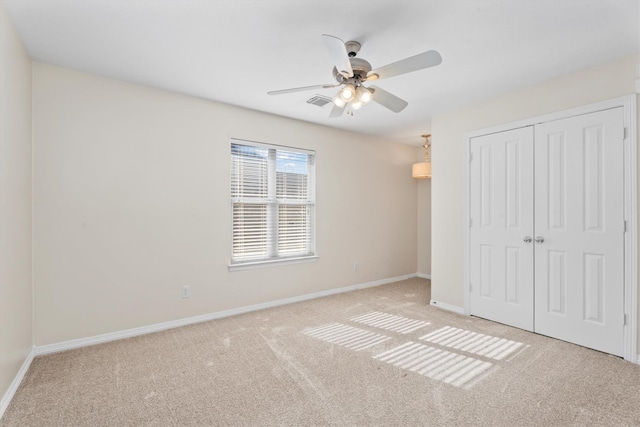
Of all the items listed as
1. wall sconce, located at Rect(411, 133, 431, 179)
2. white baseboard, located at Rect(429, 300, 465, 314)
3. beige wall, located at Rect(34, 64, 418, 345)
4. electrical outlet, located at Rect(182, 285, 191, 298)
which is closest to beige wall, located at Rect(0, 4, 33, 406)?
beige wall, located at Rect(34, 64, 418, 345)

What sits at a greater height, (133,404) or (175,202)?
(175,202)

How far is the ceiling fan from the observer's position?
1964 millimetres

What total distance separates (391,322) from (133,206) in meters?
2.99

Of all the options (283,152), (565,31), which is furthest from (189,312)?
(565,31)

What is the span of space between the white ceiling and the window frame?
1019 mm

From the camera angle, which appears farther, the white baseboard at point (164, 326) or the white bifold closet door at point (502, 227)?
the white bifold closet door at point (502, 227)

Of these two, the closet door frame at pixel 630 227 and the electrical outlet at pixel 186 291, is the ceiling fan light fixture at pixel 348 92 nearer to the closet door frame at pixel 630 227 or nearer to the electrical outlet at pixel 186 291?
the closet door frame at pixel 630 227

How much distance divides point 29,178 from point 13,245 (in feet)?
2.35

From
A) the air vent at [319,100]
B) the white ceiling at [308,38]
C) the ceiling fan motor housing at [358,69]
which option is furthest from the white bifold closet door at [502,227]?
the ceiling fan motor housing at [358,69]

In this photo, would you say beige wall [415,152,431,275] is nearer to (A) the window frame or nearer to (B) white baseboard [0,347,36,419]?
(A) the window frame

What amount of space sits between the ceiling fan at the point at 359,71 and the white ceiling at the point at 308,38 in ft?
0.82

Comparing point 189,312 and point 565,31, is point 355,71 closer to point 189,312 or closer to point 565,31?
point 565,31

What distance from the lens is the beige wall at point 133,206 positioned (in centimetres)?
281

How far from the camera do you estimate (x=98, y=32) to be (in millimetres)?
2303
